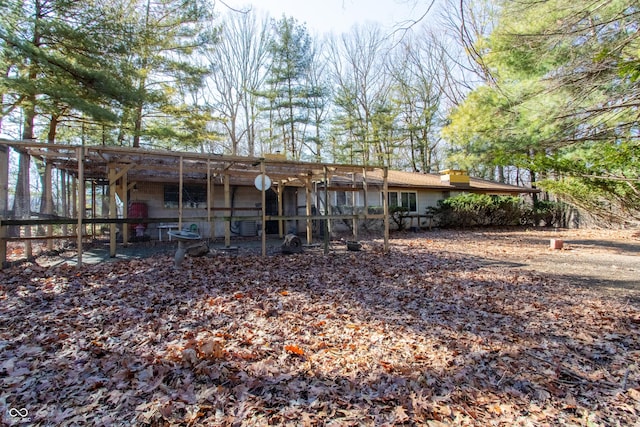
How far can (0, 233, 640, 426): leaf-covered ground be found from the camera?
218cm

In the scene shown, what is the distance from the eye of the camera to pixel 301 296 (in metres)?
4.95

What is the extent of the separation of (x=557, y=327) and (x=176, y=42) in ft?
49.0

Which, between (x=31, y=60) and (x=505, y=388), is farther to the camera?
(x=31, y=60)

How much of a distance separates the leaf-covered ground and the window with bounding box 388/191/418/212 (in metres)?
10.9

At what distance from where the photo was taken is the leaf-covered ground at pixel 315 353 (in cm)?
218

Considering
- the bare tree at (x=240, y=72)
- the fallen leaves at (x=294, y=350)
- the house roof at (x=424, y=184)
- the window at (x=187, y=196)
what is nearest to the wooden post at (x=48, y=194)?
the window at (x=187, y=196)

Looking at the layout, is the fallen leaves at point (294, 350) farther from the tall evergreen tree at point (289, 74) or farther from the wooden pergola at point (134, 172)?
the tall evergreen tree at point (289, 74)

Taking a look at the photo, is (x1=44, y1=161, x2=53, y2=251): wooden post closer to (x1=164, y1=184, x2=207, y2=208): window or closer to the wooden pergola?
the wooden pergola

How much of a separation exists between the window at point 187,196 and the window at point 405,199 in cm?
920

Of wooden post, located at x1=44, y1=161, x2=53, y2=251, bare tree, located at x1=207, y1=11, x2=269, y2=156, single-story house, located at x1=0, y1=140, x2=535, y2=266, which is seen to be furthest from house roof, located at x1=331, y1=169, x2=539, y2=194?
wooden post, located at x1=44, y1=161, x2=53, y2=251

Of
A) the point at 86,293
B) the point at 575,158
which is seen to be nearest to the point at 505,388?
the point at 86,293

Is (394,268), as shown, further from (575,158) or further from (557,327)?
(575,158)

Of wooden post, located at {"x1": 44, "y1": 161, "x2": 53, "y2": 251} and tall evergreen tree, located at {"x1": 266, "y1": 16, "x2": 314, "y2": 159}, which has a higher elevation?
tall evergreen tree, located at {"x1": 266, "y1": 16, "x2": 314, "y2": 159}

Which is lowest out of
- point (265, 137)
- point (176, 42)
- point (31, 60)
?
point (31, 60)
